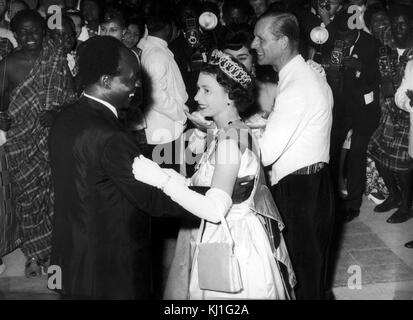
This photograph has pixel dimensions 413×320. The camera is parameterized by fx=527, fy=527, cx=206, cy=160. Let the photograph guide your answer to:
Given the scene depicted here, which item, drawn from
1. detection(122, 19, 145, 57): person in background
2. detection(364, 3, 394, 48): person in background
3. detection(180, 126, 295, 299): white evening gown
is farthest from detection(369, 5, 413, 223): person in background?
detection(180, 126, 295, 299): white evening gown

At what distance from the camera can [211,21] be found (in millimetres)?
4895

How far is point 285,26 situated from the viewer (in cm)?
284

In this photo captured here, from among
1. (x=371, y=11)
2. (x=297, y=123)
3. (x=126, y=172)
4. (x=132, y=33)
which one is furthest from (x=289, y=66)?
(x=371, y=11)

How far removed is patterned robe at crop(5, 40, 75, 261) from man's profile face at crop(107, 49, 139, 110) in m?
1.61

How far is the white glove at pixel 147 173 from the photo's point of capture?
6.49ft

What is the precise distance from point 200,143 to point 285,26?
88 cm

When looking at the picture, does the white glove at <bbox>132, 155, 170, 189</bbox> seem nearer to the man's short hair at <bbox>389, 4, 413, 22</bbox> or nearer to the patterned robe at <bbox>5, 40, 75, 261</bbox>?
the patterned robe at <bbox>5, 40, 75, 261</bbox>

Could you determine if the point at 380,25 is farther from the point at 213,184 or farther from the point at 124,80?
the point at 124,80

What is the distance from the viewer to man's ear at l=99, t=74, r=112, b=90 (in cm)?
206

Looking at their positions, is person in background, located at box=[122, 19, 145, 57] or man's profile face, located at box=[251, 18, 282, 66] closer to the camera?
man's profile face, located at box=[251, 18, 282, 66]

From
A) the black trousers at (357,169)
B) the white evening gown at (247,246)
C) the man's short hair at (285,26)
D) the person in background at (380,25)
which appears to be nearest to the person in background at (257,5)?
the person in background at (380,25)

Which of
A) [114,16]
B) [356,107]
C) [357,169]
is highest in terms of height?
[114,16]
